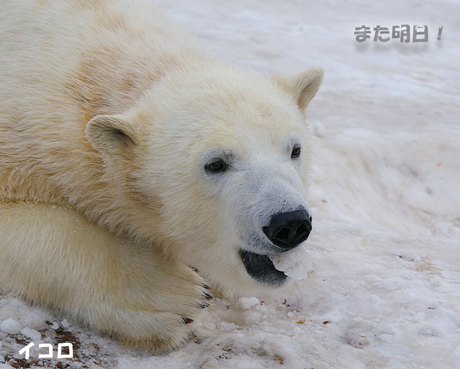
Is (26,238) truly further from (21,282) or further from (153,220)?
(153,220)

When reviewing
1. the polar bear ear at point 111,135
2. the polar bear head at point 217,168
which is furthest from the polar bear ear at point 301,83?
the polar bear ear at point 111,135

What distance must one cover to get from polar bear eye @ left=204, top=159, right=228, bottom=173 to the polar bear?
0.03 ft

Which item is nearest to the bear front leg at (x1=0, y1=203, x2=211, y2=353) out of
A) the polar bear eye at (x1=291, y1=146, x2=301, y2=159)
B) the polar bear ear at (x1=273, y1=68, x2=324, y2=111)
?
the polar bear eye at (x1=291, y1=146, x2=301, y2=159)

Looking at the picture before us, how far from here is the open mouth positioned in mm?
2938

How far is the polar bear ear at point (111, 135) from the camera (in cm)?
299

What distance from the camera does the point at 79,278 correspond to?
3.14 meters

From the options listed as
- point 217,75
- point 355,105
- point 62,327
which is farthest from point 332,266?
point 355,105

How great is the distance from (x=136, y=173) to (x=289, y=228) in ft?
3.06

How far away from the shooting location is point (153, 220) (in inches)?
127

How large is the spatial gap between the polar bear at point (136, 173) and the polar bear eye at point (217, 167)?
0.4 inches

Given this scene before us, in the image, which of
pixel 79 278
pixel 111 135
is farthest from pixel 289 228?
pixel 79 278

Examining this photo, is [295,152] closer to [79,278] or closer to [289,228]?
[289,228]

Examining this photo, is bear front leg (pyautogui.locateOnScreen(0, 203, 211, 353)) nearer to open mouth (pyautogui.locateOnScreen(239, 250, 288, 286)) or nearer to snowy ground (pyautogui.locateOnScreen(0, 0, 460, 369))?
snowy ground (pyautogui.locateOnScreen(0, 0, 460, 369))

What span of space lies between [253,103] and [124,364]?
4.66ft
